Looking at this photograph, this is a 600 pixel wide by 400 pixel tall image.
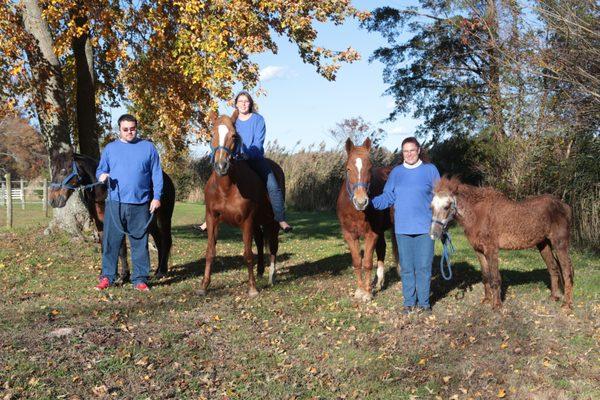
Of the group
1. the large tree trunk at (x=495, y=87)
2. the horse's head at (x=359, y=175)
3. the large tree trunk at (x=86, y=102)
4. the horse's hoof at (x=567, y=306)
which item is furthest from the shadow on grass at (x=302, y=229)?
the horse's hoof at (x=567, y=306)

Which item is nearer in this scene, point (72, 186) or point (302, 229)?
point (72, 186)

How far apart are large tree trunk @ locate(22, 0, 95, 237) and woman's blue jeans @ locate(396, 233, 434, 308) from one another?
839 centimetres

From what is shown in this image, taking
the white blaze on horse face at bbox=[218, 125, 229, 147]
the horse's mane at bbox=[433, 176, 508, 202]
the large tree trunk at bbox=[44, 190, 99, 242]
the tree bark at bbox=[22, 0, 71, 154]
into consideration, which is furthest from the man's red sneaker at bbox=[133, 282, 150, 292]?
the tree bark at bbox=[22, 0, 71, 154]

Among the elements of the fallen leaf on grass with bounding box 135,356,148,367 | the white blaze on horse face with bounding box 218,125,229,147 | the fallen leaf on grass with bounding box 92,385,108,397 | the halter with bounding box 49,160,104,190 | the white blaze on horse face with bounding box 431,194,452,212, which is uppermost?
the white blaze on horse face with bounding box 218,125,229,147

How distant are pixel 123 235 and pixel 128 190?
77 cm

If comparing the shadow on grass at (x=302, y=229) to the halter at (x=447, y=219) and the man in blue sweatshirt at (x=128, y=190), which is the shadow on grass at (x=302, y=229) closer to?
the man in blue sweatshirt at (x=128, y=190)

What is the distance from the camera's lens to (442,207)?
6727 millimetres

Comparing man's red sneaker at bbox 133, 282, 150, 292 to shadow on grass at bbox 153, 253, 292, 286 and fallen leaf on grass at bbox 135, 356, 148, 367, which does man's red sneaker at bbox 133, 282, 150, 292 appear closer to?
shadow on grass at bbox 153, 253, 292, 286

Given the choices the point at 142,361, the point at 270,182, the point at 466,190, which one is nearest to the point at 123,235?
the point at 270,182

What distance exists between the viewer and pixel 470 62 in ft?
74.0

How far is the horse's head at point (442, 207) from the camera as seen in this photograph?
668 centimetres

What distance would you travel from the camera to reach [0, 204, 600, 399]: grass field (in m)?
5.16

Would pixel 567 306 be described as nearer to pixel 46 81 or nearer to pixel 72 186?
pixel 72 186

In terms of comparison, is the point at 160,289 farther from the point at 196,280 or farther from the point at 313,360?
the point at 313,360
